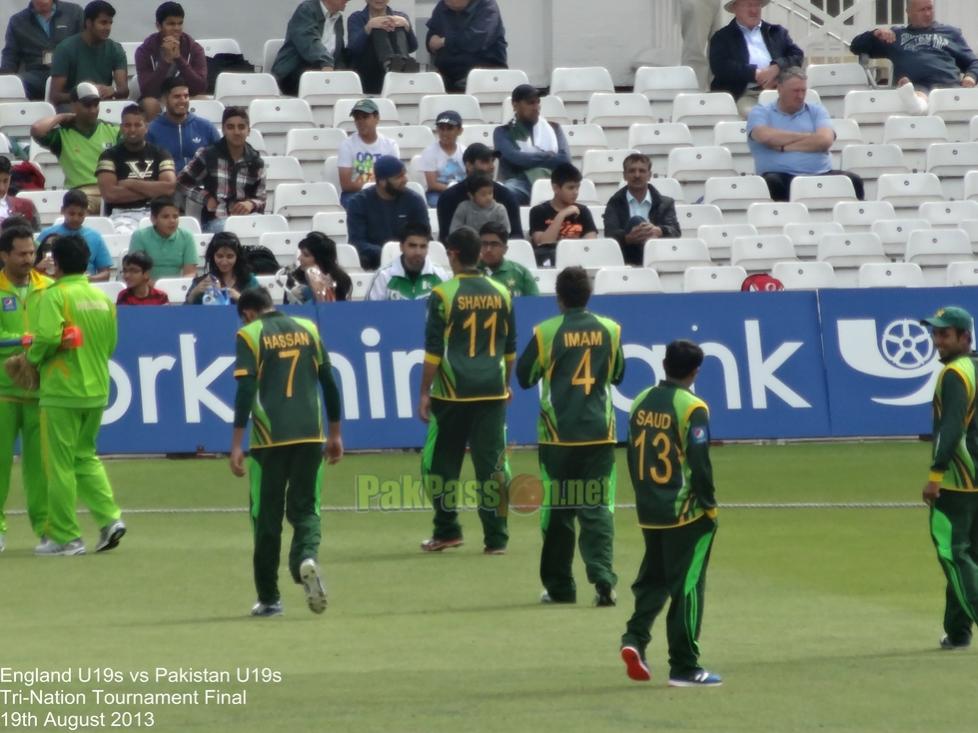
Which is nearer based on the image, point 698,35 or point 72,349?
point 72,349

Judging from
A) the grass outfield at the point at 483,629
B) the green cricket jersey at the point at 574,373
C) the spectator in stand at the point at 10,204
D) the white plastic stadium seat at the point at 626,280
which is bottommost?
the grass outfield at the point at 483,629

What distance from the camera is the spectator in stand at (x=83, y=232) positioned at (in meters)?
16.8

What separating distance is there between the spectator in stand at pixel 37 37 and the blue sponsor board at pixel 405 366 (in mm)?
5333

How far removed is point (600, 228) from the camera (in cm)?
1972

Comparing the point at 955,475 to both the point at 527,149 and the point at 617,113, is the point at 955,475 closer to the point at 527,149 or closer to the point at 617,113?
the point at 527,149

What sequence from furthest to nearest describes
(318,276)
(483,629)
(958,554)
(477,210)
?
(477,210)
(318,276)
(483,629)
(958,554)

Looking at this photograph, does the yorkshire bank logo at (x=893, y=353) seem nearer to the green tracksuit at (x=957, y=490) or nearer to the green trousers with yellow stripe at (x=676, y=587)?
the green tracksuit at (x=957, y=490)

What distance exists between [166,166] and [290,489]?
8.71 metres

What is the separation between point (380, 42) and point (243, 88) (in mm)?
1601

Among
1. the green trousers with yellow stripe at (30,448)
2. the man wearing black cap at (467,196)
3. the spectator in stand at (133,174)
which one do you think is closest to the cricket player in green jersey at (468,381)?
the green trousers with yellow stripe at (30,448)

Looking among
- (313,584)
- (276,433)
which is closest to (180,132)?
(276,433)

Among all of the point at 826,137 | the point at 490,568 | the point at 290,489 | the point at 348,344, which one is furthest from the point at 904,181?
the point at 290,489

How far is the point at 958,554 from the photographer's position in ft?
31.1

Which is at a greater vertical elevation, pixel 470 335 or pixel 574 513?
pixel 470 335
